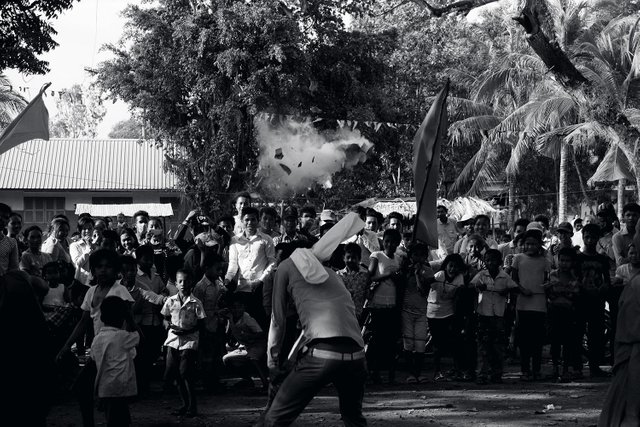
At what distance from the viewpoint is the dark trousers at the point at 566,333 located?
1102 centimetres

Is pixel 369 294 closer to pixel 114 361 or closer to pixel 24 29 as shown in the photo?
pixel 114 361

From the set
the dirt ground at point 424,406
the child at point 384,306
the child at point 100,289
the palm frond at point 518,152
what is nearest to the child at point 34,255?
the dirt ground at point 424,406

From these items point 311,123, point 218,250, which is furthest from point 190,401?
point 311,123

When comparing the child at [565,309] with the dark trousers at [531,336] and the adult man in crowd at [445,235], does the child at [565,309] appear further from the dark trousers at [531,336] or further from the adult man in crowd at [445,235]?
the adult man in crowd at [445,235]

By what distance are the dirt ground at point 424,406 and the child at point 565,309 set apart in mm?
491

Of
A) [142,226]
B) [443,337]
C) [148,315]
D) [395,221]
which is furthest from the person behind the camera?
[142,226]

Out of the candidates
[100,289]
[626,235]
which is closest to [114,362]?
[100,289]

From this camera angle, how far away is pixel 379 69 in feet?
88.4

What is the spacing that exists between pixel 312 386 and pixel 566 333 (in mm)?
6296

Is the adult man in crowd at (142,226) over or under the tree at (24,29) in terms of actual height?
under

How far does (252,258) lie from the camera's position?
1028 cm

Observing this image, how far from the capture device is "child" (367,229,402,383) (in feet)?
35.1

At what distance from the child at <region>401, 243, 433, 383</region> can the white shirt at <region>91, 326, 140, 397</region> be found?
4334 millimetres

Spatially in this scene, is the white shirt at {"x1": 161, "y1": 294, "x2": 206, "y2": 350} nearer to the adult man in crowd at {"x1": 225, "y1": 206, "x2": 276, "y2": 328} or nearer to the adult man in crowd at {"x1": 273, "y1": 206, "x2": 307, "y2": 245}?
the adult man in crowd at {"x1": 225, "y1": 206, "x2": 276, "y2": 328}
